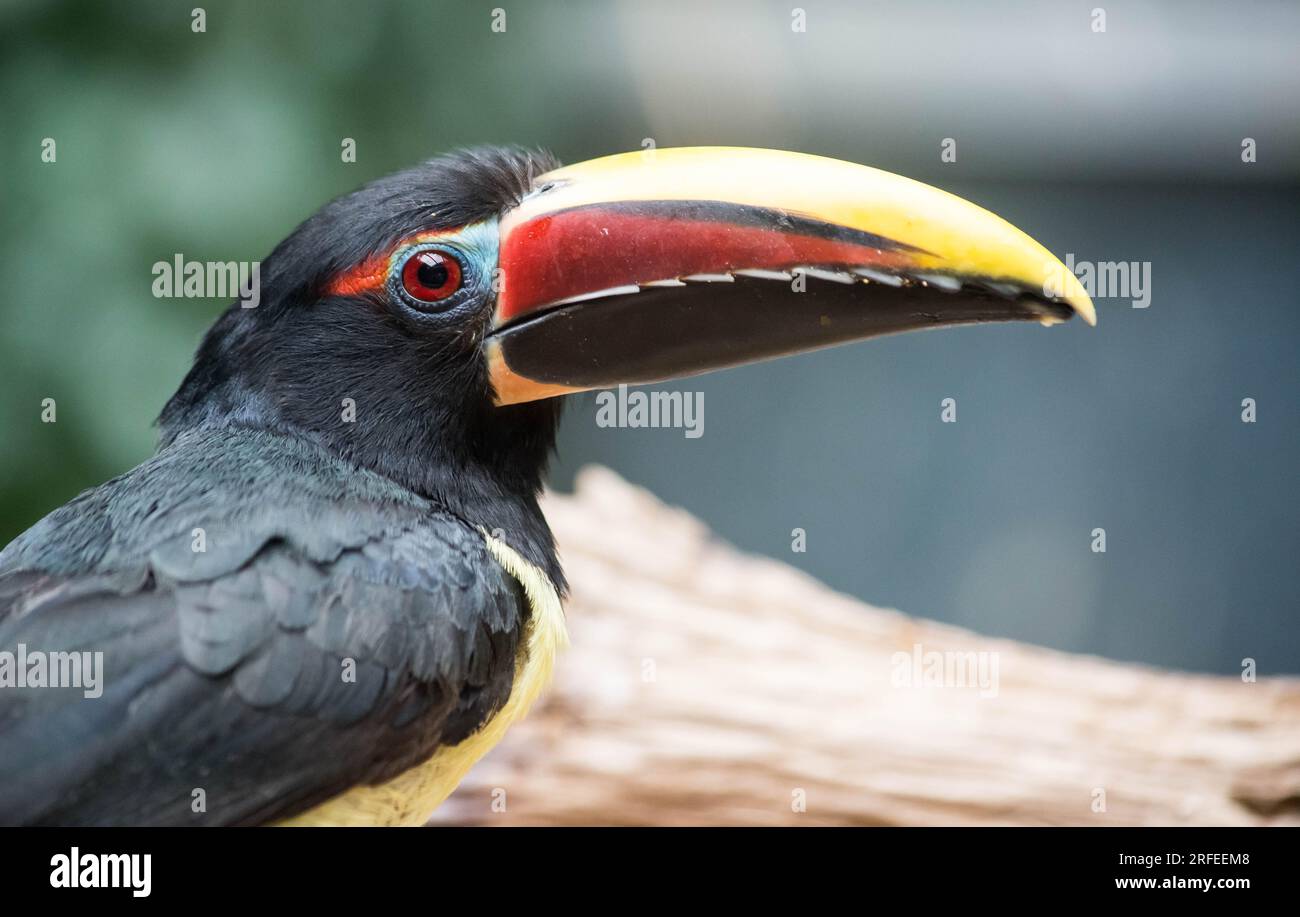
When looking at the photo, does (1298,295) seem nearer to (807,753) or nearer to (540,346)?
(807,753)

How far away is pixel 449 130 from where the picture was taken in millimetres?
4473

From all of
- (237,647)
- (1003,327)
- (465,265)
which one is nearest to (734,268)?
(465,265)

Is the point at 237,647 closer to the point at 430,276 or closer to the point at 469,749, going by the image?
the point at 469,749

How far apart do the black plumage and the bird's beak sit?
0.42ft

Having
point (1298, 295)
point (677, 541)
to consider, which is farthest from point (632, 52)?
point (1298, 295)

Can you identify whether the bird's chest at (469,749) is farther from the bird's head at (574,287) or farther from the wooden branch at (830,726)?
the wooden branch at (830,726)

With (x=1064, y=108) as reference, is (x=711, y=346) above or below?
below

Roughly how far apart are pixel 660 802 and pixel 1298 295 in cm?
315

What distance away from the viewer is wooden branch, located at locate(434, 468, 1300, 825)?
9.75 feet

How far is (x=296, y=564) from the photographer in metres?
1.96

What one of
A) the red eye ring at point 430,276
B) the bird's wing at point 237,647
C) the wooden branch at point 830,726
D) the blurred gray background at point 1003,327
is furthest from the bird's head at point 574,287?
the blurred gray background at point 1003,327

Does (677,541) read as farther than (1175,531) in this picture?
No

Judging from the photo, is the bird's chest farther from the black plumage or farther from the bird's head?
the bird's head

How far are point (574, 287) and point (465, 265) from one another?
20 centimetres
